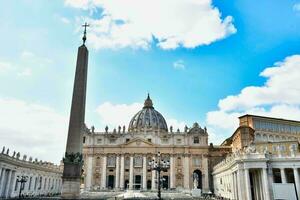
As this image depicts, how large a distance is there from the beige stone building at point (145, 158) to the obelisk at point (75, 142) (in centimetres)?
5275

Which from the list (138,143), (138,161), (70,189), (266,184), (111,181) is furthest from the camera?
(138,143)

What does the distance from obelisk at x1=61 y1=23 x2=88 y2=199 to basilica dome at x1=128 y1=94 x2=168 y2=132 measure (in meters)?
65.6

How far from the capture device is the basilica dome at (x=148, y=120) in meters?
93.1

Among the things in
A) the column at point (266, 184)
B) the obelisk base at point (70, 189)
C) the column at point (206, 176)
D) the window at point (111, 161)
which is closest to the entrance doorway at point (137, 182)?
the window at point (111, 161)

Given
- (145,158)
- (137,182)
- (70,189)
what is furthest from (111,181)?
(70,189)

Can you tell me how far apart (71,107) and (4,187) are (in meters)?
25.6

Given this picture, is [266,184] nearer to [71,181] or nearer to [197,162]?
[71,181]

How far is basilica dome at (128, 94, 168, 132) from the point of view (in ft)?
306

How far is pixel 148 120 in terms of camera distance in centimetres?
9469

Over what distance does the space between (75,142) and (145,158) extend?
54.6 metres

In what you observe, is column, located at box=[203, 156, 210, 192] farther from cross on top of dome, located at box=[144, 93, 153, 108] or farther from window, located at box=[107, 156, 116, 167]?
cross on top of dome, located at box=[144, 93, 153, 108]

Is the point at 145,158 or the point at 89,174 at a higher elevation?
the point at 145,158

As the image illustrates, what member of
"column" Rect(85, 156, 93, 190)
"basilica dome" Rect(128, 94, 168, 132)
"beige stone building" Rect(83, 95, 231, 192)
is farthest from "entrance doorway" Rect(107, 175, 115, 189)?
"basilica dome" Rect(128, 94, 168, 132)

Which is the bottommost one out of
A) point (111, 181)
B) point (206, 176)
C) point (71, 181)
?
point (71, 181)
